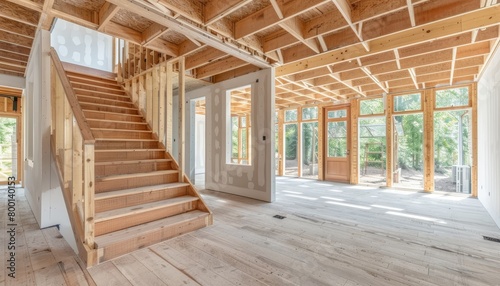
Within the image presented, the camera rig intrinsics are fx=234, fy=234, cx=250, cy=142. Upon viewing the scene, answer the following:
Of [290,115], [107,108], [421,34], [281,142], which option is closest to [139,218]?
[107,108]

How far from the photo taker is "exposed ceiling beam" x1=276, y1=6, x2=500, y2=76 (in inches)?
118

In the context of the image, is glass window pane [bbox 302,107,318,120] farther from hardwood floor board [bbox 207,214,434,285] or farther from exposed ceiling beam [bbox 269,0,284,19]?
hardwood floor board [bbox 207,214,434,285]

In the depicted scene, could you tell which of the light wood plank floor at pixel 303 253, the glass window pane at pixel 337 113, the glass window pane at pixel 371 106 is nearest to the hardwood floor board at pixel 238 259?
the light wood plank floor at pixel 303 253

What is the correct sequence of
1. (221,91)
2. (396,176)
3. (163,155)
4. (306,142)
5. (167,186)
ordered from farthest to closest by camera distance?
(306,142) < (396,176) < (221,91) < (163,155) < (167,186)

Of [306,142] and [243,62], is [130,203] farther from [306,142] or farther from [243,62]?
[306,142]

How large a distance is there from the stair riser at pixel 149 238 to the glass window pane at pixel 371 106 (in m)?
6.16

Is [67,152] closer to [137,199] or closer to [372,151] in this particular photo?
[137,199]

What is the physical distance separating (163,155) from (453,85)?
6858 millimetres

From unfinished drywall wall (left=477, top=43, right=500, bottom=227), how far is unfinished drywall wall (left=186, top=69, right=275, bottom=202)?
3553 mm

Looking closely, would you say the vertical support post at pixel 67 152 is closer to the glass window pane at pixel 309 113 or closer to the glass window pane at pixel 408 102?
the glass window pane at pixel 309 113

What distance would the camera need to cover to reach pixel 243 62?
466 cm

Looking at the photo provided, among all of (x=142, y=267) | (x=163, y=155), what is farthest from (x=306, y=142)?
(x=142, y=267)

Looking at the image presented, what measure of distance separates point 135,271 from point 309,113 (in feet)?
25.1

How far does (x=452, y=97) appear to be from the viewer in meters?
5.86
